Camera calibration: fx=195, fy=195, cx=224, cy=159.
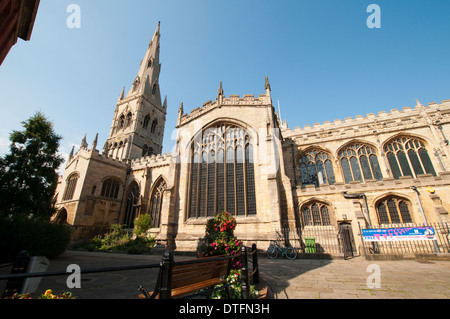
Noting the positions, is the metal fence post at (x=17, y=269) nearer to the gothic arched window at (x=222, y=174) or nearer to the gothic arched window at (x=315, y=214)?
the gothic arched window at (x=222, y=174)

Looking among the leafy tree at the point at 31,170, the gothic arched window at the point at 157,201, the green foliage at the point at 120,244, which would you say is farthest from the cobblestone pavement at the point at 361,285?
the gothic arched window at the point at 157,201

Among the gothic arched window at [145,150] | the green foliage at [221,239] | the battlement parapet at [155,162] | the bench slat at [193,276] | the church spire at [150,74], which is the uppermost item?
the church spire at [150,74]

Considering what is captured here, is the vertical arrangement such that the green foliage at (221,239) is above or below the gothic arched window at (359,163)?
below

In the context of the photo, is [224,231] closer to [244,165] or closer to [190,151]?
[244,165]

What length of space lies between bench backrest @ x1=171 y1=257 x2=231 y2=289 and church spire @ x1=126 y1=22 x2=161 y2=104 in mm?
39526

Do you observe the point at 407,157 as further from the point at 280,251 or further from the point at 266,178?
the point at 280,251

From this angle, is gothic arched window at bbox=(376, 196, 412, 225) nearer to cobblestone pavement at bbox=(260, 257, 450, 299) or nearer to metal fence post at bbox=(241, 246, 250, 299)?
cobblestone pavement at bbox=(260, 257, 450, 299)

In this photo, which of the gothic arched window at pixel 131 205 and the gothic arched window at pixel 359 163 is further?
the gothic arched window at pixel 131 205

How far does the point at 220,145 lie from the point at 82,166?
54.0 ft

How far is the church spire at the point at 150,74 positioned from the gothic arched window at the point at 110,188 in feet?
67.4

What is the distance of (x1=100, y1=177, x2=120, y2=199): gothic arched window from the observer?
74.1ft

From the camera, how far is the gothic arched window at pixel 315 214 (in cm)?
1411

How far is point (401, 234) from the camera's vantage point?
32.4ft

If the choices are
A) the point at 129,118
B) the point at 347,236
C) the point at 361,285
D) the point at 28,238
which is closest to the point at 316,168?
the point at 347,236
